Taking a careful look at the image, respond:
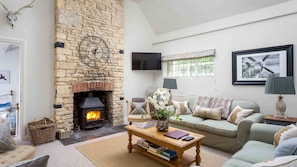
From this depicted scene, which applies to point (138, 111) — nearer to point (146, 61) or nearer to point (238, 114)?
point (146, 61)

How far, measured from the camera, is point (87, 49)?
14.5ft

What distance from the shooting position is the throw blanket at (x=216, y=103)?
376 cm

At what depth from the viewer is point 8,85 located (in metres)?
5.46

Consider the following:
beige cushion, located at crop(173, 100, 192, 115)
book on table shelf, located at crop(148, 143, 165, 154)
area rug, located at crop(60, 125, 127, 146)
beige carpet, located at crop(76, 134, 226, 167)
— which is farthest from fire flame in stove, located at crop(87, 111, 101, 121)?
book on table shelf, located at crop(148, 143, 165, 154)

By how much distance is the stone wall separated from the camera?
3.96 metres

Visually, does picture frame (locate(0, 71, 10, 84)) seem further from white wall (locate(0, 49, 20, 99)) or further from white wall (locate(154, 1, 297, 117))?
white wall (locate(154, 1, 297, 117))

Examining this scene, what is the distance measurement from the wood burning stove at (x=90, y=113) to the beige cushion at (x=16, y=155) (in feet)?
6.72

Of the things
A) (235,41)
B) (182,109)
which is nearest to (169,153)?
(182,109)

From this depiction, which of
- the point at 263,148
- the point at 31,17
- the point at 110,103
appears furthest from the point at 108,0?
the point at 263,148

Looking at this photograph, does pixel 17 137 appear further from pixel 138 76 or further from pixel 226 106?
pixel 226 106

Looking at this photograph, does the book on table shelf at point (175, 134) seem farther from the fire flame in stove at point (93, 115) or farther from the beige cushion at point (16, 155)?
the fire flame in stove at point (93, 115)

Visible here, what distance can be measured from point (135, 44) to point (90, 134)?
3110 millimetres

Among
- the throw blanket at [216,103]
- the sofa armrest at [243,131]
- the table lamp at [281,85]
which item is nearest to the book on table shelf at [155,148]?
the sofa armrest at [243,131]

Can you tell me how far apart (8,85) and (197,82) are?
19.5 ft
